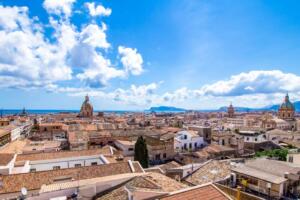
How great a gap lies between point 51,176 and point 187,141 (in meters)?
31.2

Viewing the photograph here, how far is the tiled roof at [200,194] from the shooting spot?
31.8 ft

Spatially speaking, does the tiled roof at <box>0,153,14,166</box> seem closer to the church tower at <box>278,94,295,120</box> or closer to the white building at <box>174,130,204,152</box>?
the white building at <box>174,130,204,152</box>

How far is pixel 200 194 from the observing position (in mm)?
10039

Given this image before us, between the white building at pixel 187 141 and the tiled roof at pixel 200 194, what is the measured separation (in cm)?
3350

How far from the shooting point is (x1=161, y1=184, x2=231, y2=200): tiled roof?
31.8ft

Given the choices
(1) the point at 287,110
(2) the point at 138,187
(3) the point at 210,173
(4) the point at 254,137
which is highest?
(1) the point at 287,110

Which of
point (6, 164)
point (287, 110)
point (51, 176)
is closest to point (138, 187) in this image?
point (51, 176)

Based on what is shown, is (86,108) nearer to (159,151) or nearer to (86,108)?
(86,108)

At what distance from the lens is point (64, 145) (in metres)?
39.2

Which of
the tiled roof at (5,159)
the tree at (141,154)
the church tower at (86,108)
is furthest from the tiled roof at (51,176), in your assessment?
the church tower at (86,108)

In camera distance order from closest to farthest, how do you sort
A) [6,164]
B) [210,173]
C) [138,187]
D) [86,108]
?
[138,187] < [6,164] < [210,173] < [86,108]

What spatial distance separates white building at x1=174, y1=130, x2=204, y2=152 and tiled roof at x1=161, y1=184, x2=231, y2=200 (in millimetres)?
33495

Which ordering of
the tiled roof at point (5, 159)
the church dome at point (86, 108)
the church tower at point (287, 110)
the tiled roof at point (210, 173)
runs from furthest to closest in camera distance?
the church dome at point (86, 108) < the church tower at point (287, 110) < the tiled roof at point (210, 173) < the tiled roof at point (5, 159)

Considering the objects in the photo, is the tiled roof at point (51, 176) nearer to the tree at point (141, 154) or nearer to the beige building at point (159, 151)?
the tree at point (141, 154)
